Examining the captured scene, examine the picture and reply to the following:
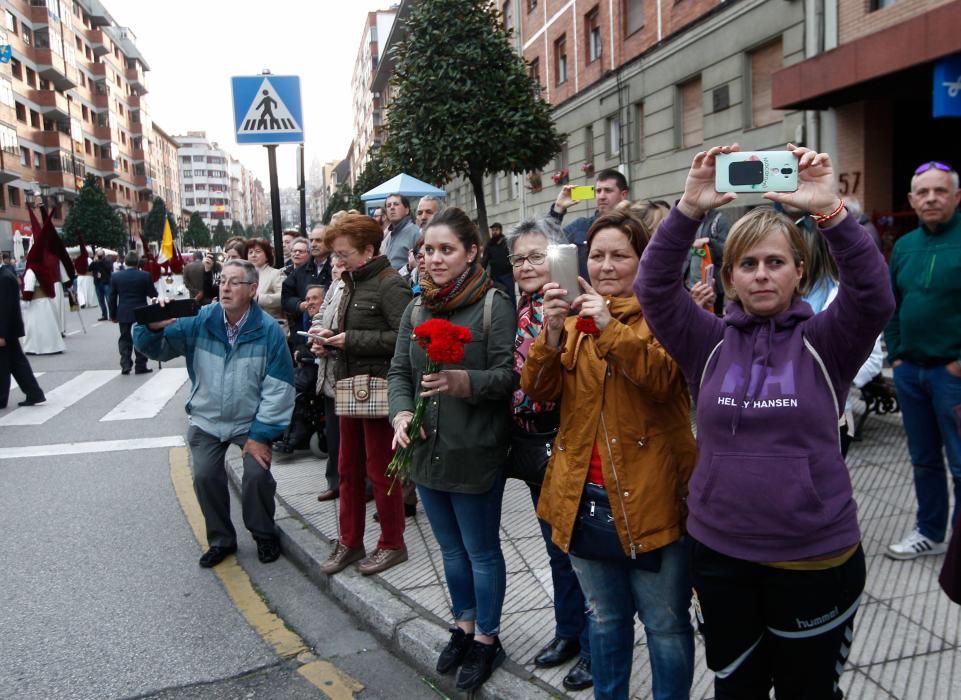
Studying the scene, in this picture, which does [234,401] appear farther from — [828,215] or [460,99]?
[460,99]

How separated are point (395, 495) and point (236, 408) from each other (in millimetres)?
1272

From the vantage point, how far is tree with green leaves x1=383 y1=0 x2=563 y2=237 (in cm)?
1748

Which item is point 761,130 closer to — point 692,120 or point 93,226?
point 692,120

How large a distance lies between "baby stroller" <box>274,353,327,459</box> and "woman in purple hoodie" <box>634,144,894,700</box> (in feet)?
16.0

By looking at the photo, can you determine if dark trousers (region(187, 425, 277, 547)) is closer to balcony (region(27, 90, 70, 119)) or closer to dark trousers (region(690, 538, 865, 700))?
dark trousers (region(690, 538, 865, 700))

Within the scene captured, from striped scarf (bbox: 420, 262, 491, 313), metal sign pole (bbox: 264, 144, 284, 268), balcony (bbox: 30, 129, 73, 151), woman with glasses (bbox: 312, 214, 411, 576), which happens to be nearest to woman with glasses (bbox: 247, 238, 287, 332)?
metal sign pole (bbox: 264, 144, 284, 268)

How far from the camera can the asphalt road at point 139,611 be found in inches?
139

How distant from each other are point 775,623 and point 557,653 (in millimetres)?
1365

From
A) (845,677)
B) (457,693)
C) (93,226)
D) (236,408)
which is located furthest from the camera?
(93,226)

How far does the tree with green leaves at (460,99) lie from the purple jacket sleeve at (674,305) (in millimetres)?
15763

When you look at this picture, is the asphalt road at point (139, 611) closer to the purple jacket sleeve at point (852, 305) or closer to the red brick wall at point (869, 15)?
the purple jacket sleeve at point (852, 305)

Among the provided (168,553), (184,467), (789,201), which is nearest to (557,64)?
(184,467)

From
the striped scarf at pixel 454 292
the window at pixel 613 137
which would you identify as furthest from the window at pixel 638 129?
the striped scarf at pixel 454 292

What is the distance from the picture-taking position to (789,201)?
2023 mm
